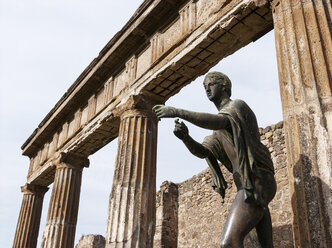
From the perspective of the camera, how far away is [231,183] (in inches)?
470

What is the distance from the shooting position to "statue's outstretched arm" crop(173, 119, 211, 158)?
390 centimetres

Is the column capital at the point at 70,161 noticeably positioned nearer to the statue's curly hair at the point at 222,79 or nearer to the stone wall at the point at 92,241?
the stone wall at the point at 92,241

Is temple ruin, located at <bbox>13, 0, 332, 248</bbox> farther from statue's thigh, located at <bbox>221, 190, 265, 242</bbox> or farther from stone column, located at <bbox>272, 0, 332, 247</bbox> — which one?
statue's thigh, located at <bbox>221, 190, 265, 242</bbox>

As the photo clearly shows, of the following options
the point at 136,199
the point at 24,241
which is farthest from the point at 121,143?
the point at 24,241

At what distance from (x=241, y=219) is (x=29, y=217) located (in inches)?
454

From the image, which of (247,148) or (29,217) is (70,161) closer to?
(29,217)

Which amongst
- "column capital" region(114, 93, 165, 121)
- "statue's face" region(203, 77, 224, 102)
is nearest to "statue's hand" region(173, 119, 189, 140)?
"statue's face" region(203, 77, 224, 102)

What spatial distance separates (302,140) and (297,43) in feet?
4.07

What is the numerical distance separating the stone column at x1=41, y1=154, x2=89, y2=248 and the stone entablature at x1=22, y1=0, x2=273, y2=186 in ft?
1.45

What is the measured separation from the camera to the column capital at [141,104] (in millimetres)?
7871

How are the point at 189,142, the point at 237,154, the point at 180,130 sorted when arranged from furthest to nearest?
the point at 189,142 < the point at 180,130 < the point at 237,154

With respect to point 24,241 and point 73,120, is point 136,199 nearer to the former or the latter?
point 73,120

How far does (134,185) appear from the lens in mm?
7266

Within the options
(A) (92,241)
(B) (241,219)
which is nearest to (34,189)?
(A) (92,241)
